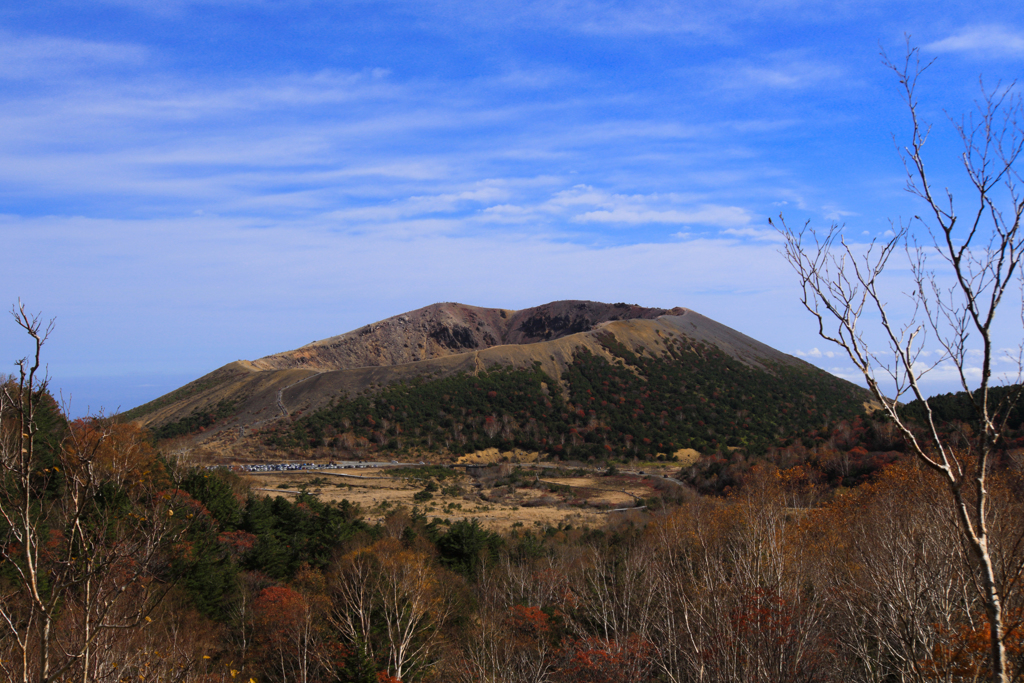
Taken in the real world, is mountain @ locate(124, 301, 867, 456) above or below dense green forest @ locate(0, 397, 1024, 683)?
above

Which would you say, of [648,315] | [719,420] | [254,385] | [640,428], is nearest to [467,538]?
[640,428]

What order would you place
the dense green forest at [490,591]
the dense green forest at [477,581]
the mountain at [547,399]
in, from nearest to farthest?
the dense green forest at [477,581]
the dense green forest at [490,591]
the mountain at [547,399]

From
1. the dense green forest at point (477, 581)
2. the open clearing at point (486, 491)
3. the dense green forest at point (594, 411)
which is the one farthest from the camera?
the dense green forest at point (594, 411)

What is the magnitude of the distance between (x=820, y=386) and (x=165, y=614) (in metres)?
115

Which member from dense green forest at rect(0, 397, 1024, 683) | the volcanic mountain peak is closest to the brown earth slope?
the volcanic mountain peak

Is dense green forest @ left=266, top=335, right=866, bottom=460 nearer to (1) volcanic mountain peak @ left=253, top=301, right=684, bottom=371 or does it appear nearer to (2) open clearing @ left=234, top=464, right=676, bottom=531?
(2) open clearing @ left=234, top=464, right=676, bottom=531

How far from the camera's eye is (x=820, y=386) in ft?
380

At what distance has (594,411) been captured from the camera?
104312 mm

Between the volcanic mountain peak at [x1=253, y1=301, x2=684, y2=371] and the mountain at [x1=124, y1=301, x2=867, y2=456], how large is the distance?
1495 centimetres

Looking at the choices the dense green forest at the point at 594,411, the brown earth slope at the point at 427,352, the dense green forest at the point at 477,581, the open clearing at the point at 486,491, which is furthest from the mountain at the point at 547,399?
the dense green forest at the point at 477,581

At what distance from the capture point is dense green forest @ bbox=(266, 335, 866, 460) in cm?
9462

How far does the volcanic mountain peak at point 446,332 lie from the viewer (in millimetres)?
150000

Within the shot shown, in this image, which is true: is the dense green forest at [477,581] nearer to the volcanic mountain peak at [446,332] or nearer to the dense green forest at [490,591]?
the dense green forest at [490,591]

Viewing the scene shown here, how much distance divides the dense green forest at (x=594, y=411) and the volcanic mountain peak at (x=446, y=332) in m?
33.4
